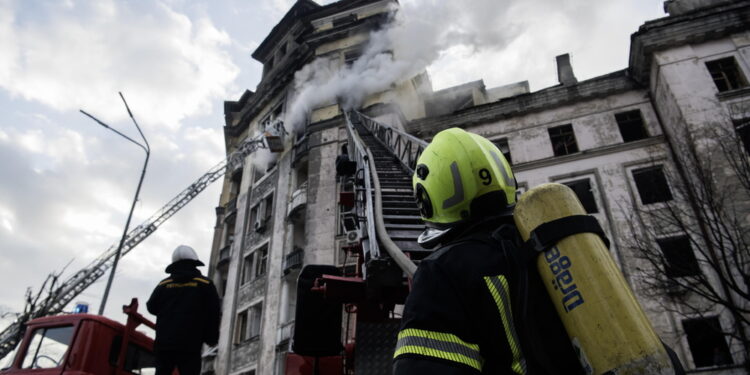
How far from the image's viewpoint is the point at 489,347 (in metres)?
1.44

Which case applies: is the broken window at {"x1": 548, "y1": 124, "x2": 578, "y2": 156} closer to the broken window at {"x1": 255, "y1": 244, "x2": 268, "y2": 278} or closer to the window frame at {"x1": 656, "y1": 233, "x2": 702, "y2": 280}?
the window frame at {"x1": 656, "y1": 233, "x2": 702, "y2": 280}

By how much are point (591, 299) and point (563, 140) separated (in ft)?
57.6

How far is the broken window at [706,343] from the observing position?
1207cm

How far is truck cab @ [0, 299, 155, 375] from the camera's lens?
19.4 feet

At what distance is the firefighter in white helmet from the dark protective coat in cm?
455

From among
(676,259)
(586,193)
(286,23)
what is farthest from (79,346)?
(286,23)

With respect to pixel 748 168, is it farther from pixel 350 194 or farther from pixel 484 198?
pixel 484 198

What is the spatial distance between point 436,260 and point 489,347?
327mm

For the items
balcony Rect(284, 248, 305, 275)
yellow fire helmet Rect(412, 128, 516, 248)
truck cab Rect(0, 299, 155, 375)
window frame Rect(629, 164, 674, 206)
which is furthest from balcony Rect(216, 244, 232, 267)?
yellow fire helmet Rect(412, 128, 516, 248)

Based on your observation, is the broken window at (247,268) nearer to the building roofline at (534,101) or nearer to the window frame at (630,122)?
the building roofline at (534,101)

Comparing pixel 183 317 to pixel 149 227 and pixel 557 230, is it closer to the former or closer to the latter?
pixel 557 230

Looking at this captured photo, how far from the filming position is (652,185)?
592 inches

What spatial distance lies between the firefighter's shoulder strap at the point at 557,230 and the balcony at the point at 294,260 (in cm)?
1807

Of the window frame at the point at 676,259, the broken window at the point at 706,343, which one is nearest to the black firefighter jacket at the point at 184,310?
the window frame at the point at 676,259
